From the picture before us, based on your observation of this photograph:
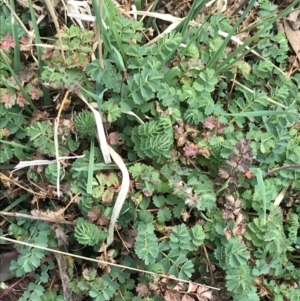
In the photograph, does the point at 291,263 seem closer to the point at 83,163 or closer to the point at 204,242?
the point at 204,242

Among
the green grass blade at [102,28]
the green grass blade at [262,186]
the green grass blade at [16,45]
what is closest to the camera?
the green grass blade at [102,28]

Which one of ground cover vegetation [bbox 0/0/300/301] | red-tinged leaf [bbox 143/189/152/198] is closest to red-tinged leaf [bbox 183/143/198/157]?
ground cover vegetation [bbox 0/0/300/301]

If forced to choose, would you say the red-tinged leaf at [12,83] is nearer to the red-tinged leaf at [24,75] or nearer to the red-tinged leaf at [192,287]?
the red-tinged leaf at [24,75]

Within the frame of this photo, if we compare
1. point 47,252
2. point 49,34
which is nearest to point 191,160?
point 47,252

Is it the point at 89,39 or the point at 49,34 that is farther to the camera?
the point at 49,34

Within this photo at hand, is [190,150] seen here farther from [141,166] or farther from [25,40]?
[25,40]


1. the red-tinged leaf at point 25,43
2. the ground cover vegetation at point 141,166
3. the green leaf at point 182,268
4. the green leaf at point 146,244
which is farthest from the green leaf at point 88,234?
the red-tinged leaf at point 25,43

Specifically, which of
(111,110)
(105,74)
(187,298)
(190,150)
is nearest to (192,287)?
(187,298)
